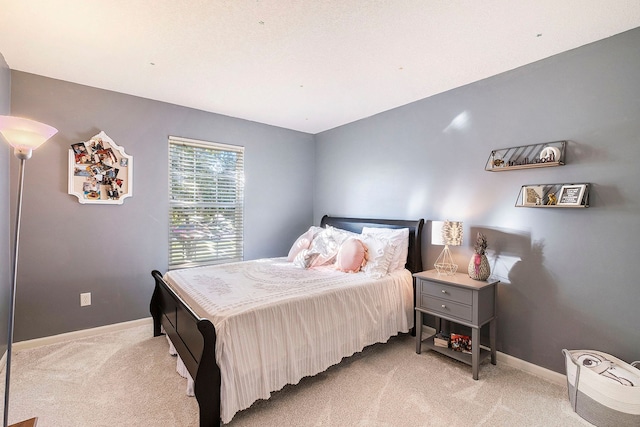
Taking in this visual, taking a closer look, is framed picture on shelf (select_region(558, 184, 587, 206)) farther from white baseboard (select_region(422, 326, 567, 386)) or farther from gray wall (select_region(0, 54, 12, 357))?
gray wall (select_region(0, 54, 12, 357))

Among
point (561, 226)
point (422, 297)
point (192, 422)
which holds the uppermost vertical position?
point (561, 226)

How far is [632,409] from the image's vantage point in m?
1.69

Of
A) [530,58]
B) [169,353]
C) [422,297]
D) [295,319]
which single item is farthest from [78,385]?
[530,58]

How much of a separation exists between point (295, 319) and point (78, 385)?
70.0 inches

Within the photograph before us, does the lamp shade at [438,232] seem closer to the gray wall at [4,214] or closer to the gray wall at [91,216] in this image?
the gray wall at [91,216]

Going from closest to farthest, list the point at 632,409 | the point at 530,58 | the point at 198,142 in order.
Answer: the point at 632,409 → the point at 530,58 → the point at 198,142

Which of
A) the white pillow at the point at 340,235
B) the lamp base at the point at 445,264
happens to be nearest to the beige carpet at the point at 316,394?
the lamp base at the point at 445,264

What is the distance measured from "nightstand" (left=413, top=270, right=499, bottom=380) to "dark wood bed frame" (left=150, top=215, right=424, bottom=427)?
19.7 inches

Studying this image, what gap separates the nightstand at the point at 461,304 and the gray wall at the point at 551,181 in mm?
224

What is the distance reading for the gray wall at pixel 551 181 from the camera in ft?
6.68

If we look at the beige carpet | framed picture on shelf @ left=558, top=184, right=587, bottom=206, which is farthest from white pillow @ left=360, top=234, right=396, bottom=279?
framed picture on shelf @ left=558, top=184, right=587, bottom=206

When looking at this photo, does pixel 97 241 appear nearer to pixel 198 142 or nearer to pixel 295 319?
pixel 198 142

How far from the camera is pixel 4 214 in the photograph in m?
2.59

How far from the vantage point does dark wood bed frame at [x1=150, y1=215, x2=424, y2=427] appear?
168 cm
